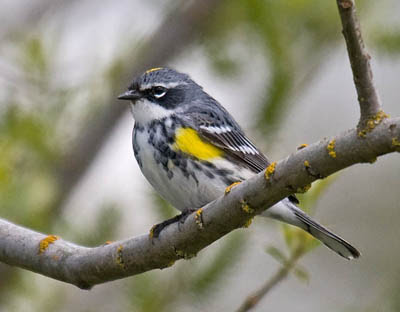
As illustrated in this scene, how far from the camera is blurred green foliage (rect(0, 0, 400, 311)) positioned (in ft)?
14.9

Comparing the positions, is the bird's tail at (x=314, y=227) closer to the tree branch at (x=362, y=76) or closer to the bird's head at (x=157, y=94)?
the bird's head at (x=157, y=94)

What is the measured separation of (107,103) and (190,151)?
1.73 meters

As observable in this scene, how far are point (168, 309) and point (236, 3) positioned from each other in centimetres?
284

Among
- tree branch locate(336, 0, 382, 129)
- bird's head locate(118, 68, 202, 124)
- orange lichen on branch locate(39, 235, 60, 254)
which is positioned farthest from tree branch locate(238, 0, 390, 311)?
bird's head locate(118, 68, 202, 124)

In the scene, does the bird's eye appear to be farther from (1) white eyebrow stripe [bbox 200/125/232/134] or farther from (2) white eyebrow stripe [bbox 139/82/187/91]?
(1) white eyebrow stripe [bbox 200/125/232/134]

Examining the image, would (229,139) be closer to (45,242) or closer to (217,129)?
(217,129)

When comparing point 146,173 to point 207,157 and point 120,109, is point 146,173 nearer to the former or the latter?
point 207,157

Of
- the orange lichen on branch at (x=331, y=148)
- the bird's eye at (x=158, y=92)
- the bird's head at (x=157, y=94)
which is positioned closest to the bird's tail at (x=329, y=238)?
the bird's head at (x=157, y=94)

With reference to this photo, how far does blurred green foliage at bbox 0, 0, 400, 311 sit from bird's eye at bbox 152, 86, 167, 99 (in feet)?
2.04

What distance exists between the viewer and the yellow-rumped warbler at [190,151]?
436 cm

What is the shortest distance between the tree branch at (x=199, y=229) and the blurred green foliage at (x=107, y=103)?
2.20ft

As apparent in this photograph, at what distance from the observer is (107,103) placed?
5953mm

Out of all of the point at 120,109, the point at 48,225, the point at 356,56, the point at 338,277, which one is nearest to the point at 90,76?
the point at 120,109

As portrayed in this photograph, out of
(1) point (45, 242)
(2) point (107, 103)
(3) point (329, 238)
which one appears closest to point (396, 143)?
(1) point (45, 242)
